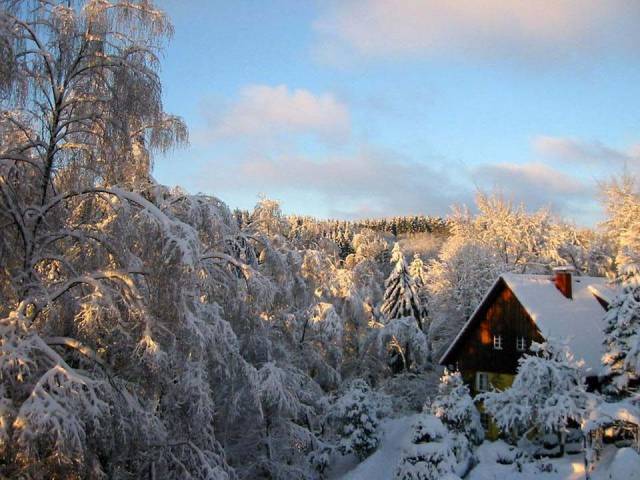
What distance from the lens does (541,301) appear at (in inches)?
1035

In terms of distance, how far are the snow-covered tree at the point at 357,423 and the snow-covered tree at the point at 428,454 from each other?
3.54 metres

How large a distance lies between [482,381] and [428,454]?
8.69 m

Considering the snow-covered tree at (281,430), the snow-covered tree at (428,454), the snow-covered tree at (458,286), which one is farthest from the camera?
the snow-covered tree at (458,286)

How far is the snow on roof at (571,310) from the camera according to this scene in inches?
965

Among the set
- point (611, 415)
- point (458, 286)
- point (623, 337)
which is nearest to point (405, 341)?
point (458, 286)

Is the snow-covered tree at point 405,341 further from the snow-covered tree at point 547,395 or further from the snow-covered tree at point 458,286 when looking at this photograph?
the snow-covered tree at point 547,395

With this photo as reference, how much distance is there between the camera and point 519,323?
26.4 m

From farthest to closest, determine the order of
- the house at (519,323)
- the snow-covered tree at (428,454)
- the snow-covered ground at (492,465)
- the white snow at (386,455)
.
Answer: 1. the house at (519,323)
2. the white snow at (386,455)
3. the snow-covered tree at (428,454)
4. the snow-covered ground at (492,465)

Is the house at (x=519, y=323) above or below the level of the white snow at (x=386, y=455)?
above

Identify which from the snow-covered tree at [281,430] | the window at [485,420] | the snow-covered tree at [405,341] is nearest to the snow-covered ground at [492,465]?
the window at [485,420]

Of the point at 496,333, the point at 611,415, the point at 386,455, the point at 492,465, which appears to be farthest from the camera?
the point at 496,333

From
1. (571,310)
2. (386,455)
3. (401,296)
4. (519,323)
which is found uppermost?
(401,296)

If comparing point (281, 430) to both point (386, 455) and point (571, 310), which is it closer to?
point (386, 455)

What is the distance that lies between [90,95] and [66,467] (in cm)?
542
